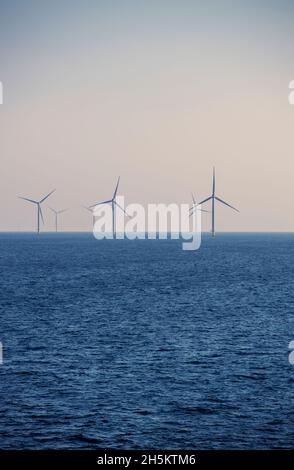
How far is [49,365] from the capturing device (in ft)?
181

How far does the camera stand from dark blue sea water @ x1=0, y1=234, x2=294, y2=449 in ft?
128

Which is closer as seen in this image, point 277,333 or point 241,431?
point 241,431

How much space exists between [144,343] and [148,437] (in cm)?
A: 2662

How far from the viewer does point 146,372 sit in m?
53.0

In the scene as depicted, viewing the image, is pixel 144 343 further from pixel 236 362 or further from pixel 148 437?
pixel 148 437

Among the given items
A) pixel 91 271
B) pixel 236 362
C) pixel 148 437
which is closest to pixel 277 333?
pixel 236 362

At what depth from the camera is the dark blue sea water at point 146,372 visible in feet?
128
